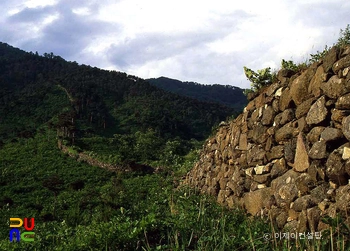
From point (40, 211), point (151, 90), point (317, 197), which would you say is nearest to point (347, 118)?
point (317, 197)

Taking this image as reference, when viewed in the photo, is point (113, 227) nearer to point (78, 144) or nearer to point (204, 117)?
point (78, 144)

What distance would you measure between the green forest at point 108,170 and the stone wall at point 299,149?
1.92 feet

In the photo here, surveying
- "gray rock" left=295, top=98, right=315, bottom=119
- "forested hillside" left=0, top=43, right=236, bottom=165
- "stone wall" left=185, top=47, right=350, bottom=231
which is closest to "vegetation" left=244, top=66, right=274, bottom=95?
"stone wall" left=185, top=47, right=350, bottom=231

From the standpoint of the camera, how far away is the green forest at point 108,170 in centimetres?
514

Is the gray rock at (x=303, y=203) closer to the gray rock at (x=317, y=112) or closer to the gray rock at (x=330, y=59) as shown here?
the gray rock at (x=317, y=112)

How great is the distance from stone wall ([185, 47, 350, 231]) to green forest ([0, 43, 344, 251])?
59 cm

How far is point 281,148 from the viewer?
670cm

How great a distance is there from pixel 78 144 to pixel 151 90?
57949 mm

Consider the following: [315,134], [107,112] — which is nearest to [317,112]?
[315,134]

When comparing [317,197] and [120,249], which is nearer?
[120,249]

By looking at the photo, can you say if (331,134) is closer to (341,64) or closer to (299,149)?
(299,149)

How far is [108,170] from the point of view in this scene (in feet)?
102

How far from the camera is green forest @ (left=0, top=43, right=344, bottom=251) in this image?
16.9ft

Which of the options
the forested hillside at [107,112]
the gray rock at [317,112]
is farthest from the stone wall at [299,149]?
the forested hillside at [107,112]
